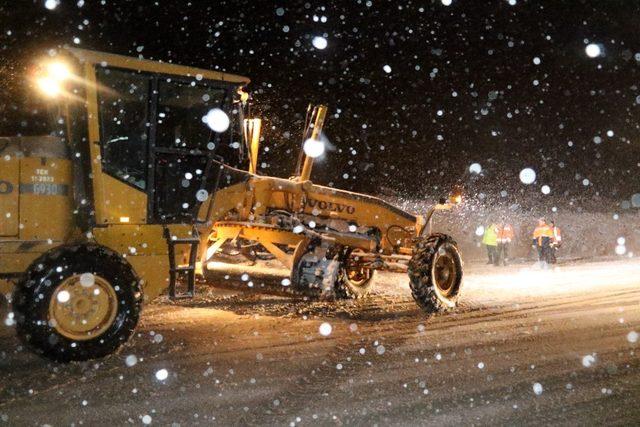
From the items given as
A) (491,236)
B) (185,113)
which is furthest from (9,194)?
(491,236)

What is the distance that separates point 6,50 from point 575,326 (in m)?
12.3

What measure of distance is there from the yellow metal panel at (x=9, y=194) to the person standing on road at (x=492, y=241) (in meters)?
14.4

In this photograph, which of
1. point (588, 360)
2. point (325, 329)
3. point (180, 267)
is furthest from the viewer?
point (325, 329)

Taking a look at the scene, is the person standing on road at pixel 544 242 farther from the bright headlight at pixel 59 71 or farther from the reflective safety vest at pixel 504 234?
the bright headlight at pixel 59 71

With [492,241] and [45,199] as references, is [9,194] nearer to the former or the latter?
[45,199]

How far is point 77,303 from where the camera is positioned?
245 inches

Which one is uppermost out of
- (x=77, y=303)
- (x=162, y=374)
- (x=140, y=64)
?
(x=140, y=64)

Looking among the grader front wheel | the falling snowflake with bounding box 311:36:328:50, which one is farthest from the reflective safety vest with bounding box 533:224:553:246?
the grader front wheel

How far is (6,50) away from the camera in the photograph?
529 inches

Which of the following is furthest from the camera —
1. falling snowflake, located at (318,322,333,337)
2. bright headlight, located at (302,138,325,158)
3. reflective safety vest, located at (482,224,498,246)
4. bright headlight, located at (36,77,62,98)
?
reflective safety vest, located at (482,224,498,246)

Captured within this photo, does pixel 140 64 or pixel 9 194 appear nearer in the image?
pixel 9 194

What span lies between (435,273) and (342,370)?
4093 millimetres

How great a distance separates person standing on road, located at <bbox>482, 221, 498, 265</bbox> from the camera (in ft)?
60.5

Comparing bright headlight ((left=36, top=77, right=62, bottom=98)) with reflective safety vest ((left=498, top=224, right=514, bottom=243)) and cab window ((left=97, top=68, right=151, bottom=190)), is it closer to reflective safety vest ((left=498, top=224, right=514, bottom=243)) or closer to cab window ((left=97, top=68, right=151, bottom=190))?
cab window ((left=97, top=68, right=151, bottom=190))
